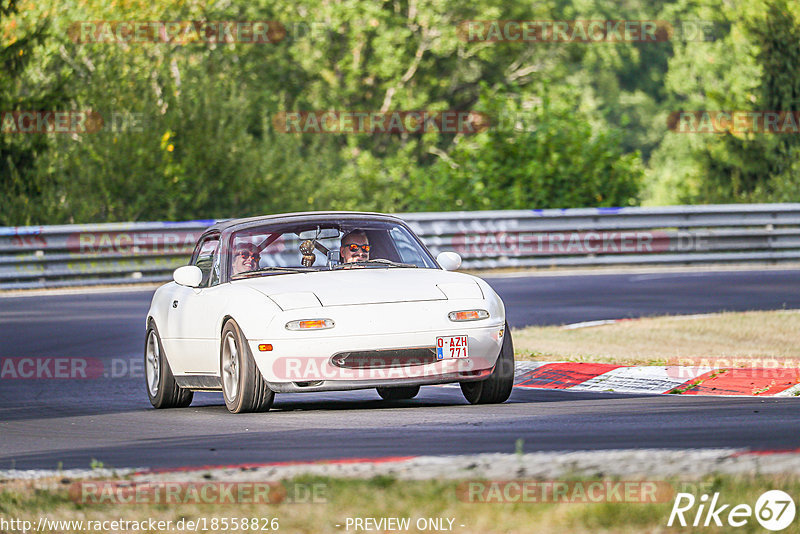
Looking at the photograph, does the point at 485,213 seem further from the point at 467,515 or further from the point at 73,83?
the point at 467,515

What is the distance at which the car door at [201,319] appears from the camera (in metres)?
10.4

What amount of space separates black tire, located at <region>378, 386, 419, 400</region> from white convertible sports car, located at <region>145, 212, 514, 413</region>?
1123 mm

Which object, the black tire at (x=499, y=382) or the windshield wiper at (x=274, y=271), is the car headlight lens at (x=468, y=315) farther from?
the windshield wiper at (x=274, y=271)

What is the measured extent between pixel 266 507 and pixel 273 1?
4412 cm

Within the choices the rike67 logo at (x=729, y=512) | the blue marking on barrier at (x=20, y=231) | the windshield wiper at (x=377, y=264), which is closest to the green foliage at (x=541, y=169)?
the blue marking on barrier at (x=20, y=231)

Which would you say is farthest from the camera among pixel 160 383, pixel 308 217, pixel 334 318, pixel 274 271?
pixel 160 383

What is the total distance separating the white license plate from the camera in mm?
9508

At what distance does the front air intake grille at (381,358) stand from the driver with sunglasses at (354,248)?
4.62ft

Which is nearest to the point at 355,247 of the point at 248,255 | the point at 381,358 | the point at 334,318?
the point at 248,255

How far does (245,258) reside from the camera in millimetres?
10719

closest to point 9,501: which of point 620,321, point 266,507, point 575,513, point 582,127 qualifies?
point 266,507

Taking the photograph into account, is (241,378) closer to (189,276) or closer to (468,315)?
(189,276)

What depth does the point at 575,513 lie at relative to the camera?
207 inches

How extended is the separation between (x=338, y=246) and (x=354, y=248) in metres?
0.21
